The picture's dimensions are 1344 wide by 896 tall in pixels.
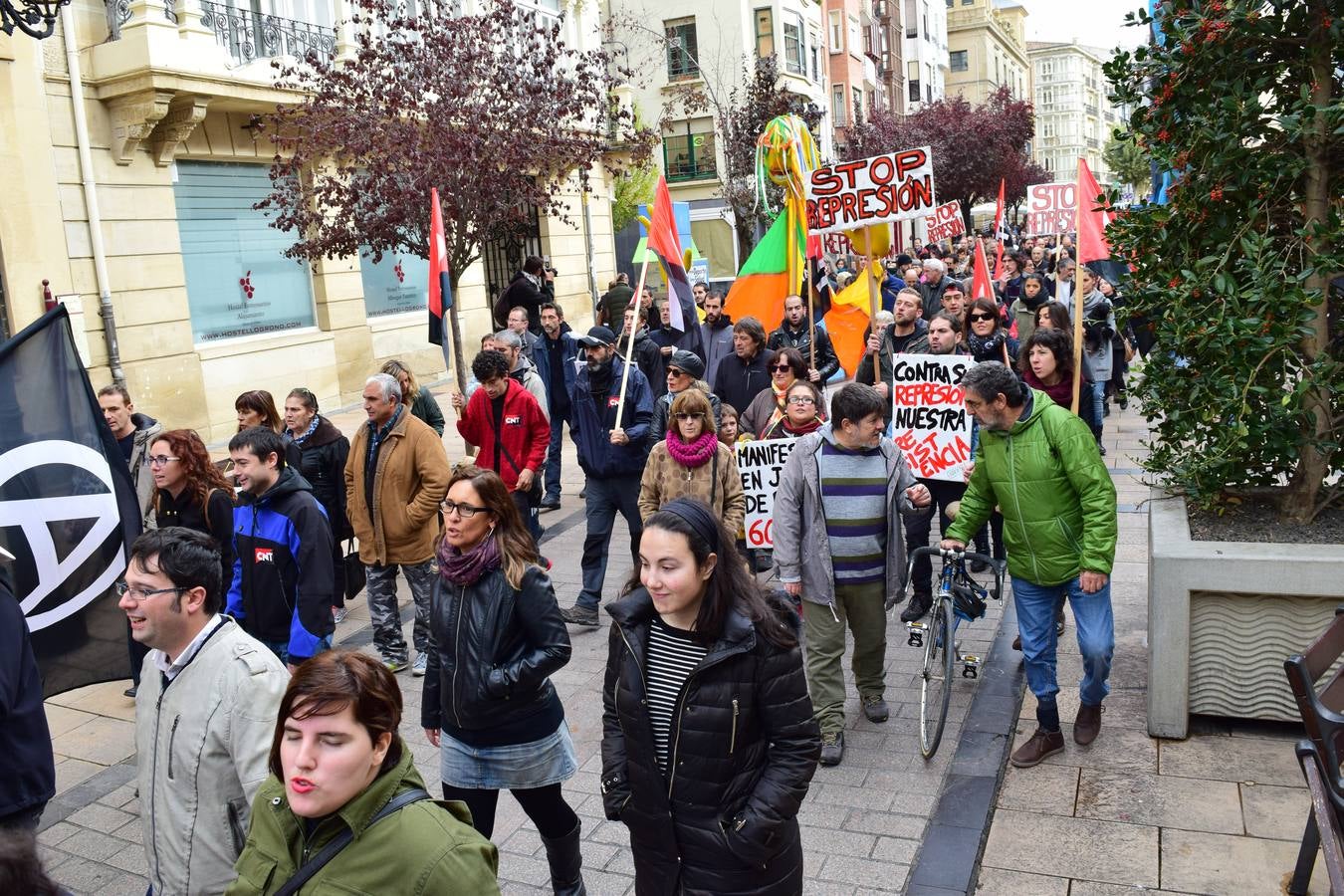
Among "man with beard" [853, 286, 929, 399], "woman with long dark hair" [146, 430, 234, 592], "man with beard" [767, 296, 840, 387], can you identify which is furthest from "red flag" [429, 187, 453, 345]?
"woman with long dark hair" [146, 430, 234, 592]

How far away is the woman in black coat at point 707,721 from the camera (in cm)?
309

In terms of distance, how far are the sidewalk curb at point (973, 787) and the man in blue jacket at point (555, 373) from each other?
213 inches

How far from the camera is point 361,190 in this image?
40.5 ft

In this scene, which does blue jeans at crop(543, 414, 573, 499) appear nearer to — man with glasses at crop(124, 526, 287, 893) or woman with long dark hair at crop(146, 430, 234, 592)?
woman with long dark hair at crop(146, 430, 234, 592)

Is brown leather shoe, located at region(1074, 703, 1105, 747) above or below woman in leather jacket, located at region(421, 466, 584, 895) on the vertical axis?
below

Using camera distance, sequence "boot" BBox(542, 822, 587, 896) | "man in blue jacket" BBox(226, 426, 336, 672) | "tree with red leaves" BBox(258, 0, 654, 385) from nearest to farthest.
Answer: "boot" BBox(542, 822, 587, 896)
"man in blue jacket" BBox(226, 426, 336, 672)
"tree with red leaves" BBox(258, 0, 654, 385)

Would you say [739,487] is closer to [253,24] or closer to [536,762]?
[536,762]

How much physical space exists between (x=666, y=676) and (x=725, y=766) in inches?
11.4

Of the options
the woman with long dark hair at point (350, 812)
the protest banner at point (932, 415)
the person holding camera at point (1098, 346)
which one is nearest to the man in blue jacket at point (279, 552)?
the woman with long dark hair at point (350, 812)

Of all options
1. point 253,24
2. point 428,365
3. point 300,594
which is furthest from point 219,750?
point 428,365

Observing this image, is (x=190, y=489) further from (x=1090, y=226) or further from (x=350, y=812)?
(x=1090, y=226)

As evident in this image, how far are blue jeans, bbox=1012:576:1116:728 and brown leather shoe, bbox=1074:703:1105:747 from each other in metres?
0.04

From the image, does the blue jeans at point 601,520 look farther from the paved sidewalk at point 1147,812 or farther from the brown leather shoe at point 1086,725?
the brown leather shoe at point 1086,725

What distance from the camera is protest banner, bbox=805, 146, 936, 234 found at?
9016 millimetres
